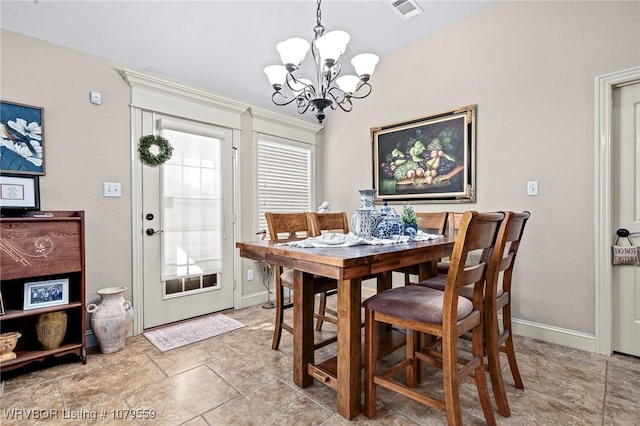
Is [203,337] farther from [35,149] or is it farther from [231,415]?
[35,149]

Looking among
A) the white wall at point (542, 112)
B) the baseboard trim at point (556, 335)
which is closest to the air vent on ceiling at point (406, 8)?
the white wall at point (542, 112)

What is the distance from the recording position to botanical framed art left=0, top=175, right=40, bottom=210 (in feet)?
6.95

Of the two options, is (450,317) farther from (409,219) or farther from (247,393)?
(247,393)

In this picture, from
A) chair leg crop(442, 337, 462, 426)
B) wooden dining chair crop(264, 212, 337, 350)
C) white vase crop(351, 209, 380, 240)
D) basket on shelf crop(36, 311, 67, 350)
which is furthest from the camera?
wooden dining chair crop(264, 212, 337, 350)

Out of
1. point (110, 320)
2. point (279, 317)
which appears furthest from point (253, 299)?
point (110, 320)

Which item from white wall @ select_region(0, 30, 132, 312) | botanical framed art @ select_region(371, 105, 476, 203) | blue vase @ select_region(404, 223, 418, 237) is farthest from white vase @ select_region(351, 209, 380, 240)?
white wall @ select_region(0, 30, 132, 312)

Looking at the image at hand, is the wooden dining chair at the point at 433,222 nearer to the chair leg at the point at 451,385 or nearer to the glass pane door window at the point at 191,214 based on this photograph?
the chair leg at the point at 451,385

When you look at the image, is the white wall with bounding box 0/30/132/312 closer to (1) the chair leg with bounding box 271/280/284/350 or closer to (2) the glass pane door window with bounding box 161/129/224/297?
(2) the glass pane door window with bounding box 161/129/224/297

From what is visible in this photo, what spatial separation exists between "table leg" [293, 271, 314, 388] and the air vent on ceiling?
2.39 metres

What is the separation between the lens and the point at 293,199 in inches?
161

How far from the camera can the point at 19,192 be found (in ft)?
7.14

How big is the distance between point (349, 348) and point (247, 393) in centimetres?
74

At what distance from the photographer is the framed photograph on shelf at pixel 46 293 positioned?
2098 millimetres

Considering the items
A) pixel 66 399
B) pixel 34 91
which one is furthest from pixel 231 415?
pixel 34 91
